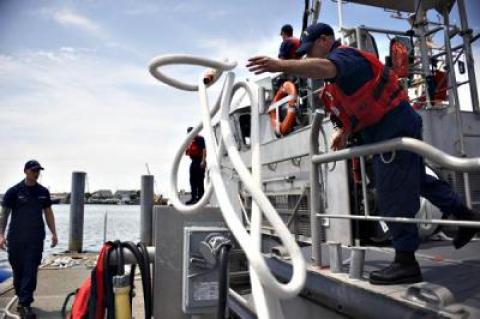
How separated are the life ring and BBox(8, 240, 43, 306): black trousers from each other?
345cm

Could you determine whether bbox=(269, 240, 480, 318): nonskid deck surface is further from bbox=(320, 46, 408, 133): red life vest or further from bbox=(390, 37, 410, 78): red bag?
bbox=(390, 37, 410, 78): red bag

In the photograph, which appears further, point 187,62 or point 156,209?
point 156,209

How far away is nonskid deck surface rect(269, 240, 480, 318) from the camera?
179cm

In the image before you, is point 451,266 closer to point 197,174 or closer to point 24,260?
point 24,260

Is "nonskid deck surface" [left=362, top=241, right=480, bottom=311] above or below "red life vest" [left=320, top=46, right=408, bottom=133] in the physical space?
below

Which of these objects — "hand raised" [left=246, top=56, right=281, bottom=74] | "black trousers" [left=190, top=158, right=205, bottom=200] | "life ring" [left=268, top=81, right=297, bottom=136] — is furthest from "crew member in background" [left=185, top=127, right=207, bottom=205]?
"hand raised" [left=246, top=56, right=281, bottom=74]

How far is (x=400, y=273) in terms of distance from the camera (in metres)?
1.98

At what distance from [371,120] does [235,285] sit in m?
2.55

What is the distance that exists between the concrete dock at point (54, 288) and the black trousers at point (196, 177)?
197 centimetres

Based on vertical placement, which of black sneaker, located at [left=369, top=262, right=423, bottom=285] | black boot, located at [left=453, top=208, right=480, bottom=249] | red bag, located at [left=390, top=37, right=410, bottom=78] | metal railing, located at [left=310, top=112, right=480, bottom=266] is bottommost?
black sneaker, located at [left=369, top=262, right=423, bottom=285]

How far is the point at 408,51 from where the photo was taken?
454 centimetres

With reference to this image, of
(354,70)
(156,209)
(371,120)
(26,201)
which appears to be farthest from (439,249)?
(26,201)

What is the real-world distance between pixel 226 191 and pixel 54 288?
209 inches

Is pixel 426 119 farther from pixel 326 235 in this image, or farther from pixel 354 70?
pixel 354 70
